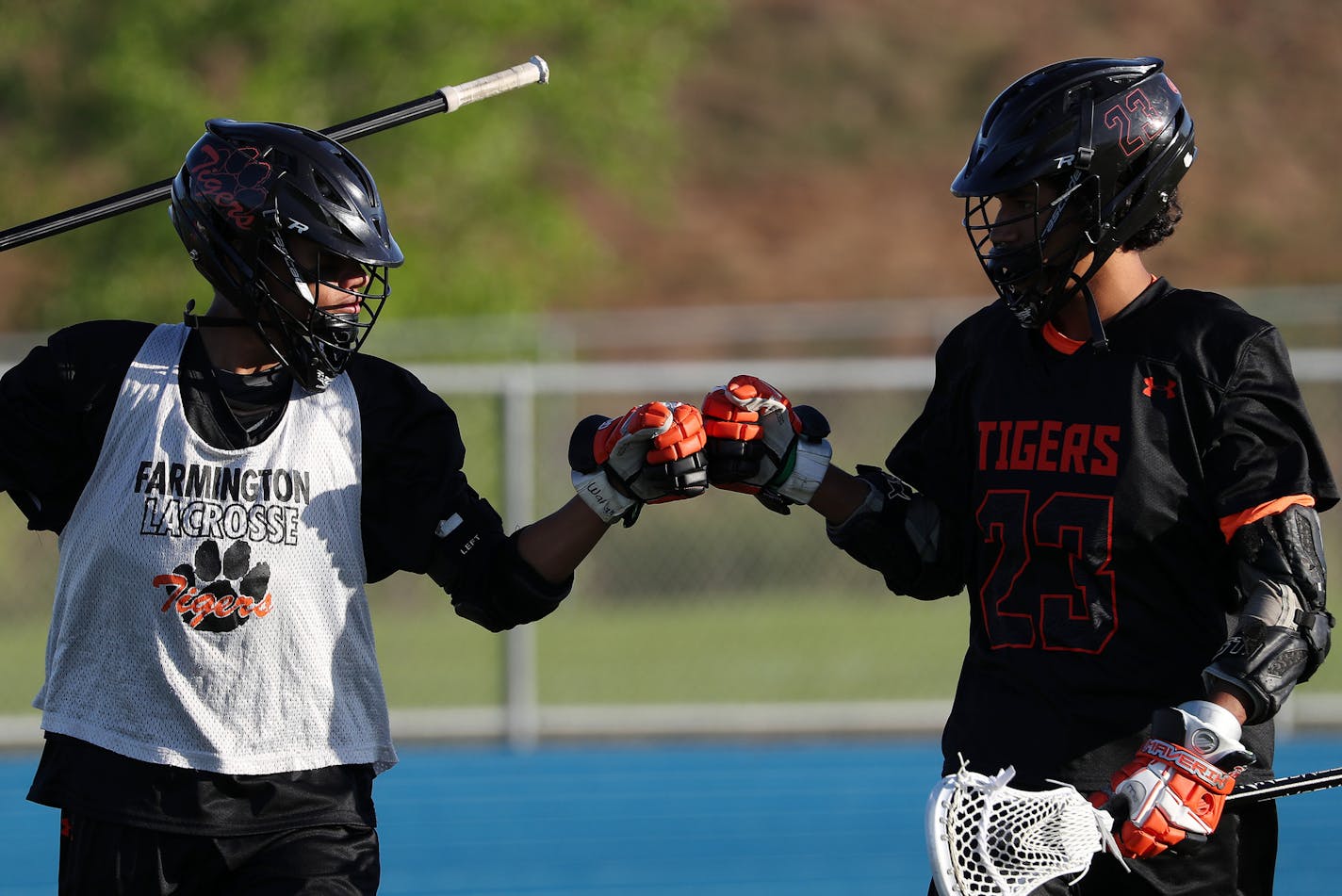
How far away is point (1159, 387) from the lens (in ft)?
11.6

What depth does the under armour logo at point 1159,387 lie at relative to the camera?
11.5ft

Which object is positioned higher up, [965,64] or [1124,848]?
[965,64]

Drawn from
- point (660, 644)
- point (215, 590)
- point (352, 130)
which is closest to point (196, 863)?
point (215, 590)

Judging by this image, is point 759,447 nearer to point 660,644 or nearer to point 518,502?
point 518,502

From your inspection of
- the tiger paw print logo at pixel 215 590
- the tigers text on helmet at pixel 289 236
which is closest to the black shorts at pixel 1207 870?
the tiger paw print logo at pixel 215 590

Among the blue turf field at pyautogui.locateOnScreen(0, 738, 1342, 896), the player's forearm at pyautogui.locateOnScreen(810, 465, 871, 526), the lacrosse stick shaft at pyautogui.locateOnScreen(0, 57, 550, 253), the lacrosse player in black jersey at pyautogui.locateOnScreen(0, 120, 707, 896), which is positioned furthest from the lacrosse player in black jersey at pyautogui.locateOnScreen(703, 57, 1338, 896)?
the blue turf field at pyautogui.locateOnScreen(0, 738, 1342, 896)

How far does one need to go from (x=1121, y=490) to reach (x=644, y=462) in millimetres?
962

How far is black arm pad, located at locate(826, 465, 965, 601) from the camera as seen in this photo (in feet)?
12.8

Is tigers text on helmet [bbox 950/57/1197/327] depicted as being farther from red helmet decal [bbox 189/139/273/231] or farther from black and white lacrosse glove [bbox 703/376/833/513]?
red helmet decal [bbox 189/139/273/231]

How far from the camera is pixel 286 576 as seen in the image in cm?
356

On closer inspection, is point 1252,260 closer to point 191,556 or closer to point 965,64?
point 965,64

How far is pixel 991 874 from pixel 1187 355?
3.45 feet

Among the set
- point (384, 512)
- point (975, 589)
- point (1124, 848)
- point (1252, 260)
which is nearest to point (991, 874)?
point (1124, 848)

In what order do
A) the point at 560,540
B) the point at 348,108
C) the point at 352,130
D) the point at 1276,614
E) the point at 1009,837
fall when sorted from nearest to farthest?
the point at 1009,837 → the point at 1276,614 → the point at 560,540 → the point at 352,130 → the point at 348,108
